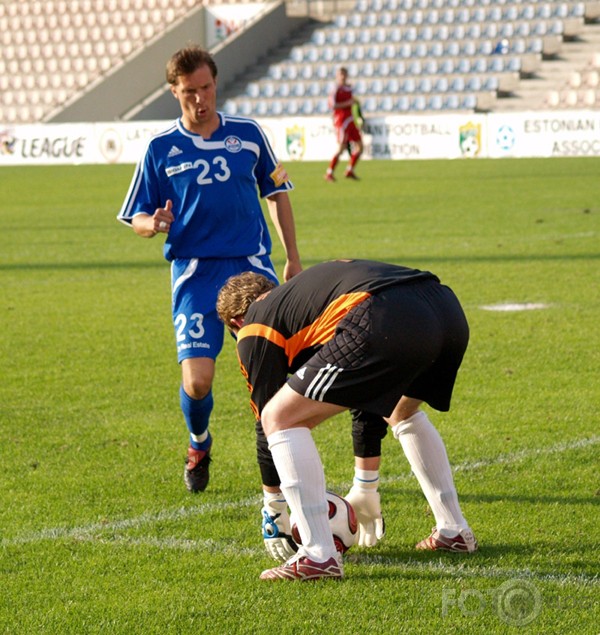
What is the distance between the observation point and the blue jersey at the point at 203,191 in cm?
522

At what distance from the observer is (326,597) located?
3777 mm

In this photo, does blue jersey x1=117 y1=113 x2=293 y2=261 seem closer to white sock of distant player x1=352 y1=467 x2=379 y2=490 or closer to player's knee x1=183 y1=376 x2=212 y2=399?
player's knee x1=183 y1=376 x2=212 y2=399

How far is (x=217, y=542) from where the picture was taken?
4406 millimetres

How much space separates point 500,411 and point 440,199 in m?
12.4

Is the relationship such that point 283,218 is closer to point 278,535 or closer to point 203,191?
point 203,191

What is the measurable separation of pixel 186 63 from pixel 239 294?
1459 millimetres

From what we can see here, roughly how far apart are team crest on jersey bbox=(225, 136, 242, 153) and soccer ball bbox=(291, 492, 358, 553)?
1.76 metres

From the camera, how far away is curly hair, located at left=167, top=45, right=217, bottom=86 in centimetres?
504

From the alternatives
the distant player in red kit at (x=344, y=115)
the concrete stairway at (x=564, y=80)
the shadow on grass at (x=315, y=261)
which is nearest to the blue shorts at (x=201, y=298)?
the shadow on grass at (x=315, y=261)

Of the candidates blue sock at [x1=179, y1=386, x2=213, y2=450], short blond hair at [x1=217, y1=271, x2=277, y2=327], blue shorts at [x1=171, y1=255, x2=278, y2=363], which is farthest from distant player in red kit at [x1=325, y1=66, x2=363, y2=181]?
short blond hair at [x1=217, y1=271, x2=277, y2=327]

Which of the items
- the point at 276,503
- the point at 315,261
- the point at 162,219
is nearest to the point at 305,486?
the point at 276,503

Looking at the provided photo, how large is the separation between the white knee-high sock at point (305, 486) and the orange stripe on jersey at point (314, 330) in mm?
266

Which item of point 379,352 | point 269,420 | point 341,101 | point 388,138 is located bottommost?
point 388,138

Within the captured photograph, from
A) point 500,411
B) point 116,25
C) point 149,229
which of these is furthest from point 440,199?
point 116,25
